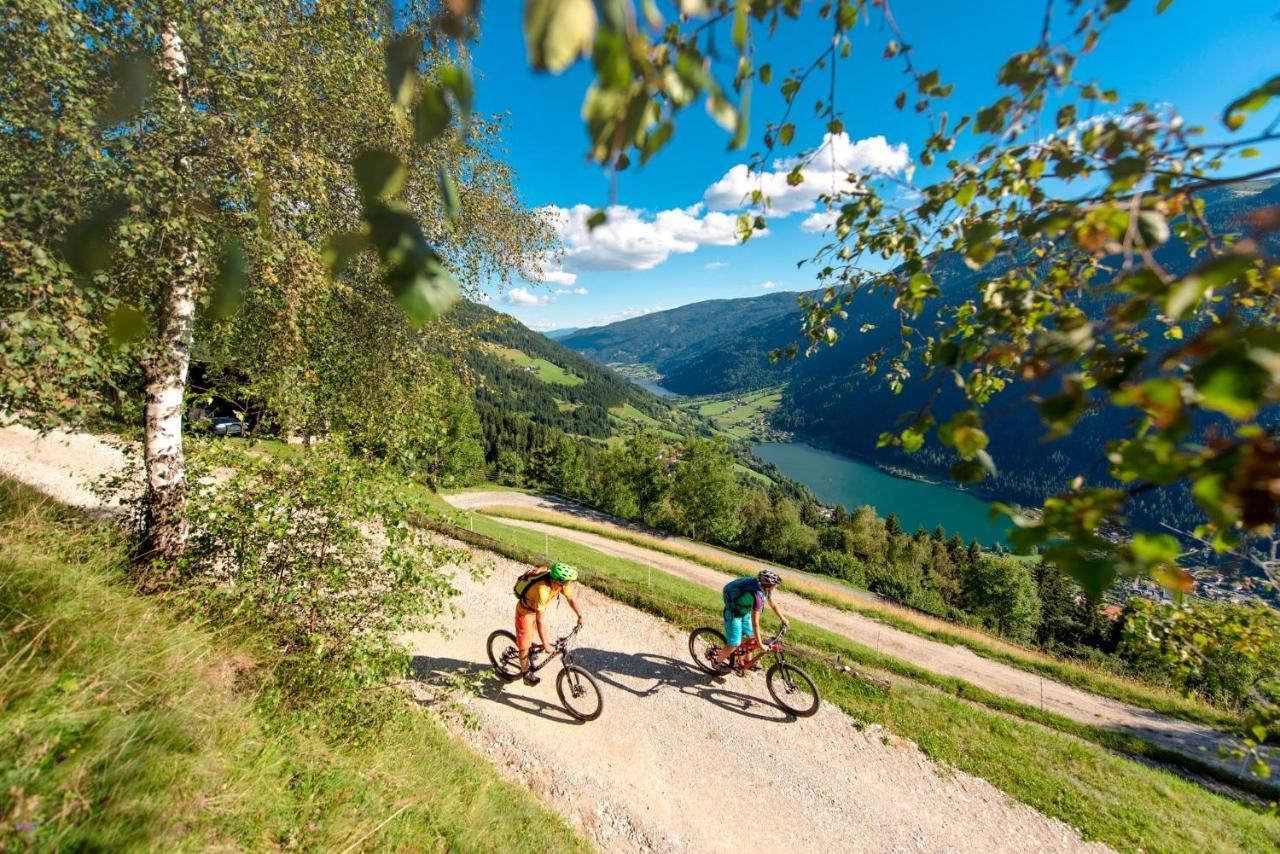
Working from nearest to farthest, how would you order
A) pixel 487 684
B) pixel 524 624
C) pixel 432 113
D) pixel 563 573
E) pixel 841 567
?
pixel 432 113 → pixel 563 573 → pixel 524 624 → pixel 487 684 → pixel 841 567

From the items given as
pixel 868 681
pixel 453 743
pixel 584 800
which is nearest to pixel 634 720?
pixel 584 800

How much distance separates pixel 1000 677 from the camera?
14680 mm

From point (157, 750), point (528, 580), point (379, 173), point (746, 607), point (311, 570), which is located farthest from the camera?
point (746, 607)

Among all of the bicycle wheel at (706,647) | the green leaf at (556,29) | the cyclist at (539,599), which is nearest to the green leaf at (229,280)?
the green leaf at (556,29)

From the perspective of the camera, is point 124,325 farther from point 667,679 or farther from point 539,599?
point 667,679

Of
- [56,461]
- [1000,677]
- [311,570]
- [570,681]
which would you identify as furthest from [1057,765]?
[56,461]

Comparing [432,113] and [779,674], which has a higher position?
[432,113]

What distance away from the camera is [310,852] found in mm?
3270

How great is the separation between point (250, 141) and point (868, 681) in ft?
39.0

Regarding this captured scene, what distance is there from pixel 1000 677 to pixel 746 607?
1129 cm

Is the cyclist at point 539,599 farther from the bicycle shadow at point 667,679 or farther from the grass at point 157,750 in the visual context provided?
the grass at point 157,750

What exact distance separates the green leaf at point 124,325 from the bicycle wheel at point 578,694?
7544 mm

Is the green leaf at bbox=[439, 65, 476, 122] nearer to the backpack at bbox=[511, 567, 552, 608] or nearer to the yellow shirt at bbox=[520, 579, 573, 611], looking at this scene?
the yellow shirt at bbox=[520, 579, 573, 611]

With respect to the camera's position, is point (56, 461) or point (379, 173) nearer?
point (379, 173)
